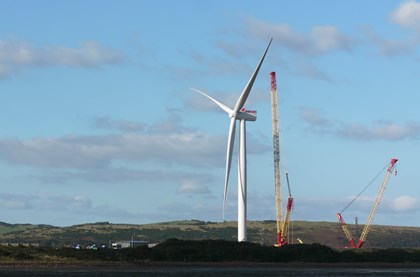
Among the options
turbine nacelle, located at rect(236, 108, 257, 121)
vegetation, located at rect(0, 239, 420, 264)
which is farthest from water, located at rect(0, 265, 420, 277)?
turbine nacelle, located at rect(236, 108, 257, 121)

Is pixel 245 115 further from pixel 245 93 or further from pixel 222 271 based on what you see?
pixel 222 271

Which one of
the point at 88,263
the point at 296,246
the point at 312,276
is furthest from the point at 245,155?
the point at 312,276

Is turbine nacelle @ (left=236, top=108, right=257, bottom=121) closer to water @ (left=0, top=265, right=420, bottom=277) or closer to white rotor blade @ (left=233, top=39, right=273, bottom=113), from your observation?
white rotor blade @ (left=233, top=39, right=273, bottom=113)

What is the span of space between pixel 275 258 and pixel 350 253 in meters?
23.3

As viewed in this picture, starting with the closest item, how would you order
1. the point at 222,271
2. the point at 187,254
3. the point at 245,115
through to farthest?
the point at 222,271 < the point at 187,254 < the point at 245,115

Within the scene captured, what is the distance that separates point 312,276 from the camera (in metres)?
124

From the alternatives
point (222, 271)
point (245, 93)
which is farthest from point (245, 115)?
point (222, 271)

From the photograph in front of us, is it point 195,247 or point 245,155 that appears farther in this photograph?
point 245,155

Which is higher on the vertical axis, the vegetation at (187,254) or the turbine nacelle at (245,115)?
the turbine nacelle at (245,115)

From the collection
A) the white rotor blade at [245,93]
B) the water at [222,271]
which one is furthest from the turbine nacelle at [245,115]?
the water at [222,271]

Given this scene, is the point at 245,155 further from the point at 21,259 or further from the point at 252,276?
the point at 252,276

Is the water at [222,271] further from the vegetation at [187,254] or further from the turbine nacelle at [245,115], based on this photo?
the turbine nacelle at [245,115]

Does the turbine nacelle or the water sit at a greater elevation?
the turbine nacelle

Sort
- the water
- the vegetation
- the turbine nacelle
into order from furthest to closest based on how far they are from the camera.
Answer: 1. the turbine nacelle
2. the vegetation
3. the water
